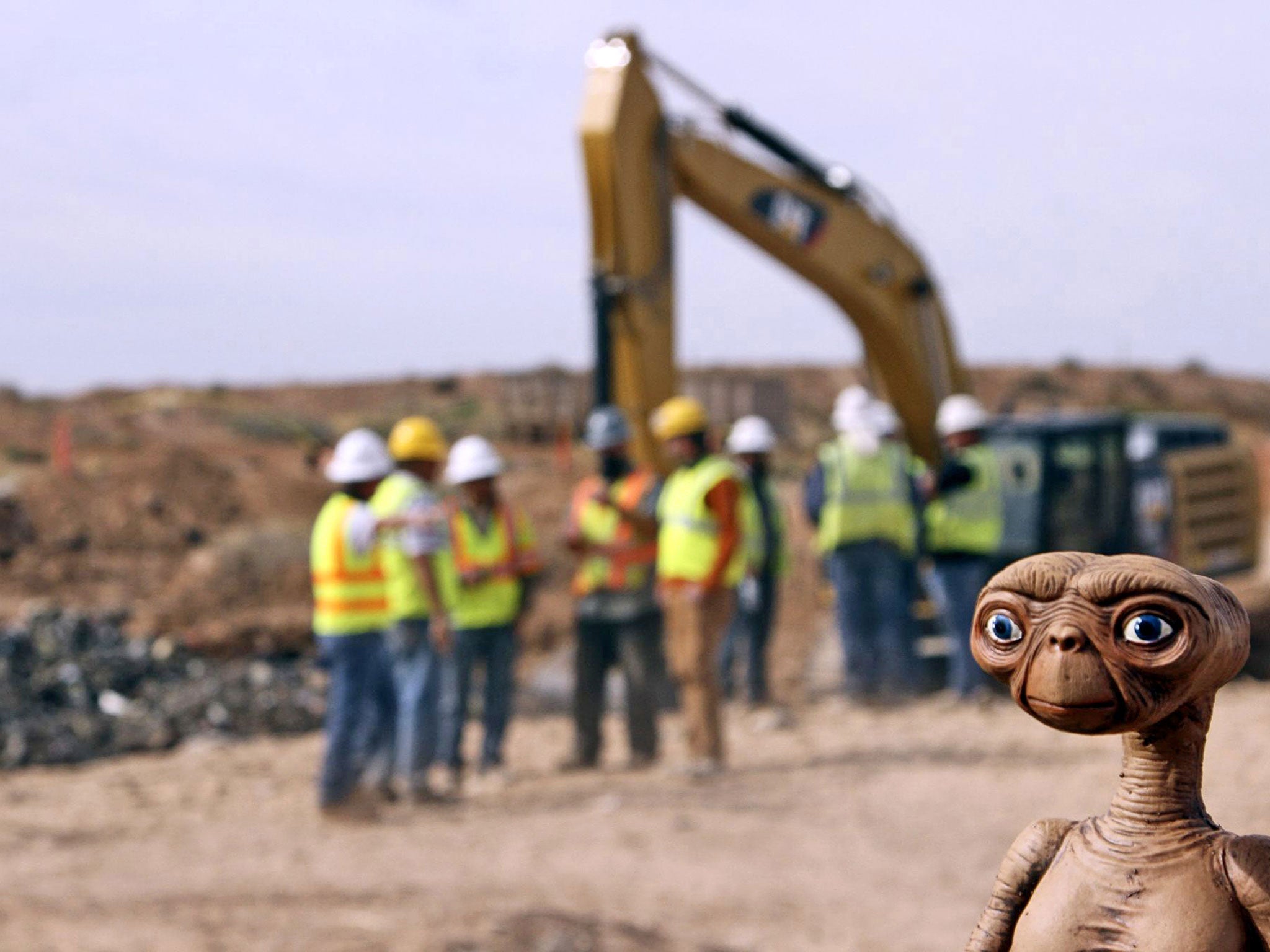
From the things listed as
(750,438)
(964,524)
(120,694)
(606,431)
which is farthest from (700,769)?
(120,694)

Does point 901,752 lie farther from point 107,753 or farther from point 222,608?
point 222,608

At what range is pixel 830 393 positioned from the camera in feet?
174

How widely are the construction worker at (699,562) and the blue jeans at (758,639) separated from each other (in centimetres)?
220

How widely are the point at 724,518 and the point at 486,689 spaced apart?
1.71 meters

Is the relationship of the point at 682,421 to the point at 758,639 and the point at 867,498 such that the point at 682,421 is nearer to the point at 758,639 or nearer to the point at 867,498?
the point at 867,498

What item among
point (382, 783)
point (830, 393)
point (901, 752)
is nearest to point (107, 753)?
point (382, 783)

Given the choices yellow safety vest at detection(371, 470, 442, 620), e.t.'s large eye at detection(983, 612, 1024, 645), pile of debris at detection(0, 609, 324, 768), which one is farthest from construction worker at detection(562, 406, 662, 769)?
e.t.'s large eye at detection(983, 612, 1024, 645)

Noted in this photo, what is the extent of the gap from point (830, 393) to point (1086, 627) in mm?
52148

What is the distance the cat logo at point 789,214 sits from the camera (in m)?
10.3

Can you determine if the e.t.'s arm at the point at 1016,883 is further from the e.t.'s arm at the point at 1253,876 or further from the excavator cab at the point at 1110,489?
the excavator cab at the point at 1110,489

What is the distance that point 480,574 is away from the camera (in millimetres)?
7840

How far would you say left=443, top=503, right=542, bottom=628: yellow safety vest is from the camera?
785 centimetres

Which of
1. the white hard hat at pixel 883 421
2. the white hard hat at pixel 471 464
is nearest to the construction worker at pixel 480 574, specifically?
the white hard hat at pixel 471 464

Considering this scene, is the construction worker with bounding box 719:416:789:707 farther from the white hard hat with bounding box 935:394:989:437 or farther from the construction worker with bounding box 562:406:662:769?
the construction worker with bounding box 562:406:662:769
